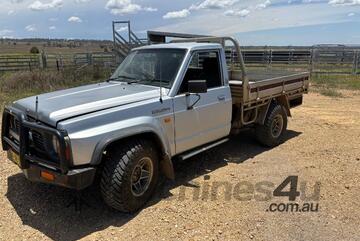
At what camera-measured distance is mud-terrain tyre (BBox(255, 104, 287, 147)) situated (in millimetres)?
6785

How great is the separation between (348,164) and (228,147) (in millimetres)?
2032

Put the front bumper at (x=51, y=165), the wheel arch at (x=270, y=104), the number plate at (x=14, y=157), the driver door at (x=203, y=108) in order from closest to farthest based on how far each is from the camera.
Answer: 1. the front bumper at (x=51, y=165)
2. the number plate at (x=14, y=157)
3. the driver door at (x=203, y=108)
4. the wheel arch at (x=270, y=104)

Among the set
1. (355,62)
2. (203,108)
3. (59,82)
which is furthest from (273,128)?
(355,62)

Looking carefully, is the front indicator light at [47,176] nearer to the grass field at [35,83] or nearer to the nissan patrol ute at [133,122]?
the nissan patrol ute at [133,122]

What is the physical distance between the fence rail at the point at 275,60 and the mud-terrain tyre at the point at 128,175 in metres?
15.9

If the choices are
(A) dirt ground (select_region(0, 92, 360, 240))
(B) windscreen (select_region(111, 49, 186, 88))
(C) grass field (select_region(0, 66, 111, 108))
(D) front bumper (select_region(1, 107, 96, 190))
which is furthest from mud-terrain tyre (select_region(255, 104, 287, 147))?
(C) grass field (select_region(0, 66, 111, 108))

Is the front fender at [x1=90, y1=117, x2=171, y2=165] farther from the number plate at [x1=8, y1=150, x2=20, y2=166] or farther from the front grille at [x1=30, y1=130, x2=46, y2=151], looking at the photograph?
the number plate at [x1=8, y1=150, x2=20, y2=166]

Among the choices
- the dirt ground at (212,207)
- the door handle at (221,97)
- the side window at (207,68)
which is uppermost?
the side window at (207,68)

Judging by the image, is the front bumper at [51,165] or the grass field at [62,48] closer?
the front bumper at [51,165]

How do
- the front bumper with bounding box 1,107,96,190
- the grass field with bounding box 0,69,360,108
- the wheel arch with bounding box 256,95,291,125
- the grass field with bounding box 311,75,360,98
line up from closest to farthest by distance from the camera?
1. the front bumper with bounding box 1,107,96,190
2. the wheel arch with bounding box 256,95,291,125
3. the grass field with bounding box 0,69,360,108
4. the grass field with bounding box 311,75,360,98

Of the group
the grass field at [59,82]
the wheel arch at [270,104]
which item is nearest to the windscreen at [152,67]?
the wheel arch at [270,104]

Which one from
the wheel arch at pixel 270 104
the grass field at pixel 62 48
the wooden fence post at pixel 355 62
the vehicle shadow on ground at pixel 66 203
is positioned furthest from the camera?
the grass field at pixel 62 48

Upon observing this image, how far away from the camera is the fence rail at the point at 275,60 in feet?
70.5

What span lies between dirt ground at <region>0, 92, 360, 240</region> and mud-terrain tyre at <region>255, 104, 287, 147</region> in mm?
275
